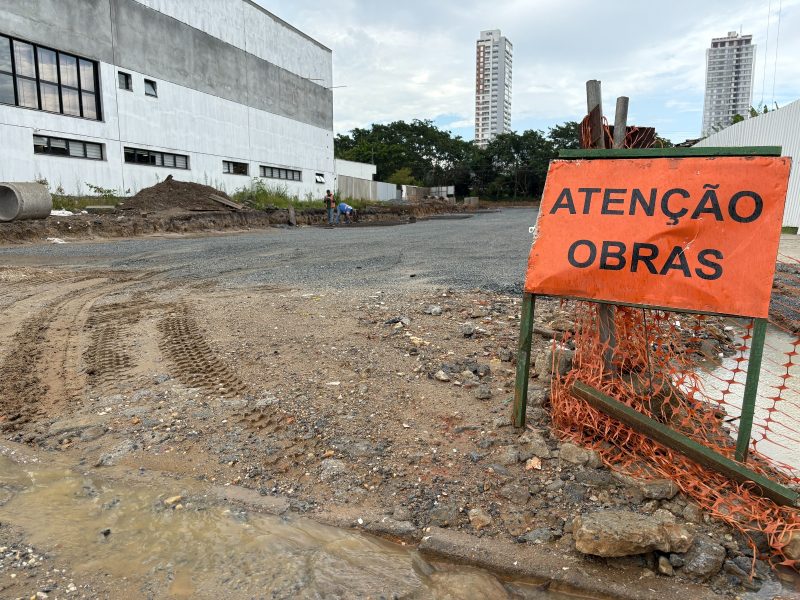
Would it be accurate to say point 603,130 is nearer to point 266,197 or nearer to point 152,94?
point 152,94

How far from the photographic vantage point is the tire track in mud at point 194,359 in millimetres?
4070

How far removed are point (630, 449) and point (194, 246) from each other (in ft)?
42.7

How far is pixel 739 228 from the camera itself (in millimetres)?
2660

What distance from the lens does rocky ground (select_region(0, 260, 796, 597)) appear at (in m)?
2.42

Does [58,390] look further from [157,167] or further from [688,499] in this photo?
[157,167]

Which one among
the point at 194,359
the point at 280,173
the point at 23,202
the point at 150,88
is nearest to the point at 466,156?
the point at 280,173

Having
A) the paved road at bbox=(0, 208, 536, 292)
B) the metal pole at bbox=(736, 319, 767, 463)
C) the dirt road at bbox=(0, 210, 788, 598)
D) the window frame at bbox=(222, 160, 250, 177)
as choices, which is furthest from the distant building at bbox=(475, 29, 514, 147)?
the metal pole at bbox=(736, 319, 767, 463)

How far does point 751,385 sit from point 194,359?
4013mm

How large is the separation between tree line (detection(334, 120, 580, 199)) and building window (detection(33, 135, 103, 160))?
48.2 meters

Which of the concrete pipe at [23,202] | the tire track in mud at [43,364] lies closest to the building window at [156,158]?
the concrete pipe at [23,202]

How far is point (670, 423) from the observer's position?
3352mm

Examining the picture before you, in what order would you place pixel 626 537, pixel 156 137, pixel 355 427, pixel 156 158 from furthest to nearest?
1. pixel 156 158
2. pixel 156 137
3. pixel 355 427
4. pixel 626 537

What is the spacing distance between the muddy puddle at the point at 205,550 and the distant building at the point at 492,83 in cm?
12026

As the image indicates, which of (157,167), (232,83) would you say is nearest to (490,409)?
(157,167)
